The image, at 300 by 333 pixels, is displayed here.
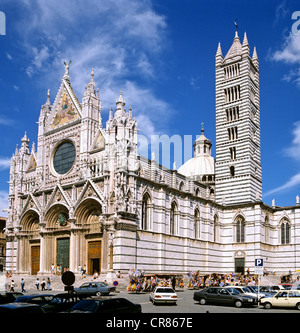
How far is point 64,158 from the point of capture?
→ 4659cm

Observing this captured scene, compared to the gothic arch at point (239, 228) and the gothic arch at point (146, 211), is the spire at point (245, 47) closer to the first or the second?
the gothic arch at point (239, 228)

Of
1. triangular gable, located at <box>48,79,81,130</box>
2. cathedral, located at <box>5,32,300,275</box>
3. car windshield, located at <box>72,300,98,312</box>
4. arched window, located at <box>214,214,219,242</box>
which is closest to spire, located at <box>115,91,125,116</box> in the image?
cathedral, located at <box>5,32,300,275</box>

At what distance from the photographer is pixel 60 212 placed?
44.8 m

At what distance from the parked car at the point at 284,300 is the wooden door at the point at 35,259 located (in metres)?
28.8

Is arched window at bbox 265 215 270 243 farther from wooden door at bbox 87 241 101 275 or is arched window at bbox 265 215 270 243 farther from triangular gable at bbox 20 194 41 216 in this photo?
triangular gable at bbox 20 194 41 216

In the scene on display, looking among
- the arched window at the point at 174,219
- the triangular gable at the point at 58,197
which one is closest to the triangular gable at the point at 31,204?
the triangular gable at the point at 58,197

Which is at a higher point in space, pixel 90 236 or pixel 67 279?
pixel 90 236

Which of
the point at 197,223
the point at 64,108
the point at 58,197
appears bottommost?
the point at 197,223

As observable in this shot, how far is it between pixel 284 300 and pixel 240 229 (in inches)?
1117

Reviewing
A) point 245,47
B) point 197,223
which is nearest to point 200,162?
point 245,47

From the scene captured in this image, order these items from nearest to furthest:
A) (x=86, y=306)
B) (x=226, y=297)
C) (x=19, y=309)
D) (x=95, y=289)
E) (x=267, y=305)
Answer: (x=19, y=309) → (x=86, y=306) → (x=267, y=305) → (x=226, y=297) → (x=95, y=289)

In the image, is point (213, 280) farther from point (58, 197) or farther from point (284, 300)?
point (284, 300)

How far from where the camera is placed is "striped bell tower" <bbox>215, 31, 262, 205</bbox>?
52.1 meters
